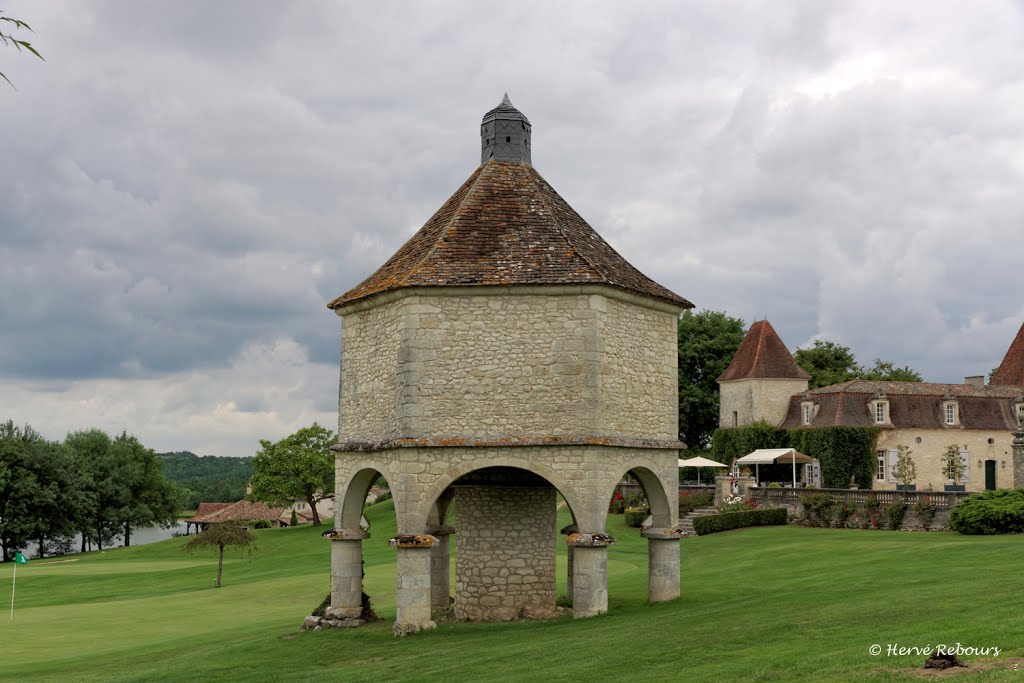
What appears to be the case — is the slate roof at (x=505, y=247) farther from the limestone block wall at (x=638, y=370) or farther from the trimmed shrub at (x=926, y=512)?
the trimmed shrub at (x=926, y=512)

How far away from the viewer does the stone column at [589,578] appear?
18328 mm

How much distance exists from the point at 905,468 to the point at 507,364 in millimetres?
32967

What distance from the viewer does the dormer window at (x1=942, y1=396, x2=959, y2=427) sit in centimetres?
5119

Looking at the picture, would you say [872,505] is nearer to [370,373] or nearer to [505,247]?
[505,247]

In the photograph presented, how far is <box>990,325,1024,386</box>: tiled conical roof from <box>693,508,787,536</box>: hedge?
2546cm

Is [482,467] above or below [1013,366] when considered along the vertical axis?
below

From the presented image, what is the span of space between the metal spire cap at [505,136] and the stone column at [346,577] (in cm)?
911

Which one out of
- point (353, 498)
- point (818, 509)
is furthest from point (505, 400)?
point (818, 509)

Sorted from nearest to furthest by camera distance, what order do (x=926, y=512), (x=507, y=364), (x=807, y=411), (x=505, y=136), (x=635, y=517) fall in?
(x=507, y=364), (x=505, y=136), (x=926, y=512), (x=635, y=517), (x=807, y=411)

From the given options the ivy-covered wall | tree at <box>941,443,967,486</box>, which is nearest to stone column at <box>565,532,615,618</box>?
the ivy-covered wall

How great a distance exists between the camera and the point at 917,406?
51.6m

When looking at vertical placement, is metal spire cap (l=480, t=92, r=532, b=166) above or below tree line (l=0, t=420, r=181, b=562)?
above

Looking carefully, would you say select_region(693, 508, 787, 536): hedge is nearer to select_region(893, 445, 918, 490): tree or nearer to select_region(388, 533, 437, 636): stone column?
select_region(893, 445, 918, 490): tree

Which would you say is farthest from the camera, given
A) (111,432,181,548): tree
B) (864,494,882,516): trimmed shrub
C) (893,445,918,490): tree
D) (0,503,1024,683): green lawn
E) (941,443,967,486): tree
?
(111,432,181,548): tree
